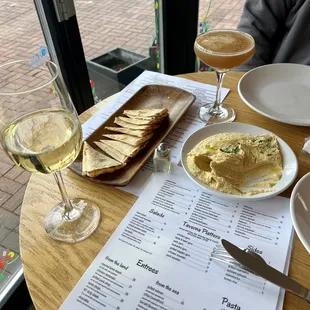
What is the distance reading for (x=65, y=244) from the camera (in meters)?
0.55

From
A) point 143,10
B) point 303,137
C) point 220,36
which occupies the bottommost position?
point 143,10

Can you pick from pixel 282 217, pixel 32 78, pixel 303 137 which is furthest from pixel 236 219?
pixel 32 78

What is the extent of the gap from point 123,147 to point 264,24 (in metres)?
0.85

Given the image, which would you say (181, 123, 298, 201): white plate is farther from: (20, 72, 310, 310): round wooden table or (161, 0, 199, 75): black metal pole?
(161, 0, 199, 75): black metal pole

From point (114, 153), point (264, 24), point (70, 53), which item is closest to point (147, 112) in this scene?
point (114, 153)

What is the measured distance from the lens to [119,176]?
25.6 inches

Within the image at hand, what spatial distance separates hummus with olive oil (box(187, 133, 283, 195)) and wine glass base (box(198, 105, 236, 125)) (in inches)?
5.2

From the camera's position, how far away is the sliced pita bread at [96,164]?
0.64 m

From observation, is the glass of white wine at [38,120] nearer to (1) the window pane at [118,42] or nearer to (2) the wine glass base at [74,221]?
(2) the wine glass base at [74,221]

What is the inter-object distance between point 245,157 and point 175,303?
0.30m

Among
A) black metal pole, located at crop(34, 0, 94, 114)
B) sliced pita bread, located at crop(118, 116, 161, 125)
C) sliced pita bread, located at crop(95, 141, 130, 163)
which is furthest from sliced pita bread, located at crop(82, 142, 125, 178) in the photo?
black metal pole, located at crop(34, 0, 94, 114)

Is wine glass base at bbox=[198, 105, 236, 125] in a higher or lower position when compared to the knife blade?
lower

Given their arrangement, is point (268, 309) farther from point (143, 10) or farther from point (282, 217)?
point (143, 10)

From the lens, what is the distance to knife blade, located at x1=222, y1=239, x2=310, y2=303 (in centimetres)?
45
